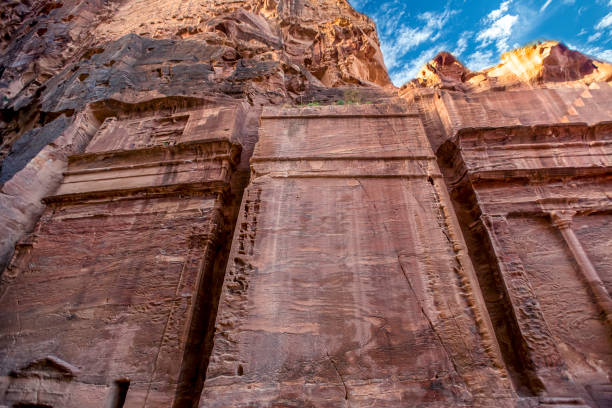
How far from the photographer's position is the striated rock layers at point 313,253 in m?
2.93

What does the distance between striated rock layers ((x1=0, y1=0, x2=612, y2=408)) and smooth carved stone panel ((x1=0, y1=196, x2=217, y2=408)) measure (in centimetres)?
2

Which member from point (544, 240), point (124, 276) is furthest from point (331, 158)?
point (124, 276)

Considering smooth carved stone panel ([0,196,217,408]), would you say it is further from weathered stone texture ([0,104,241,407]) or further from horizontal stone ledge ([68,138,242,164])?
horizontal stone ledge ([68,138,242,164])

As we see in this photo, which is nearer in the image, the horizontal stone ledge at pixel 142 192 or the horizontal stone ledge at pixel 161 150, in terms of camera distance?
the horizontal stone ledge at pixel 142 192

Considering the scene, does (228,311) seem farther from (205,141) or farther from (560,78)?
(560,78)

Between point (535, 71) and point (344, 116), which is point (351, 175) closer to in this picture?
point (344, 116)

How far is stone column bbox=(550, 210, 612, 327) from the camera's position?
3.53m

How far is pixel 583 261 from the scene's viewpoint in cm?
386

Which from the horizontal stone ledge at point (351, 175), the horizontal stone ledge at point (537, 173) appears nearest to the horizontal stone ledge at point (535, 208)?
the horizontal stone ledge at point (537, 173)

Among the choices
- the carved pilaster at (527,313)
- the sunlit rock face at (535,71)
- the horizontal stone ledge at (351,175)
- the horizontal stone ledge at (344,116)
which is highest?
the sunlit rock face at (535,71)

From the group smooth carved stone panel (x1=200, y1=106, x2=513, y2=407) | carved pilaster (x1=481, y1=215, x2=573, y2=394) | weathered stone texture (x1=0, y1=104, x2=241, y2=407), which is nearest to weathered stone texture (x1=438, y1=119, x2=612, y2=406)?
carved pilaster (x1=481, y1=215, x2=573, y2=394)

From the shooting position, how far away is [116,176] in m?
5.37

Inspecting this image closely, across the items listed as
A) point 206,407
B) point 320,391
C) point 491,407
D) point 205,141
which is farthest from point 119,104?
point 491,407

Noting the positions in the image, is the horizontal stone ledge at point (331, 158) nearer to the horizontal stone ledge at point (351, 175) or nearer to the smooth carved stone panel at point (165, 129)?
the horizontal stone ledge at point (351, 175)
